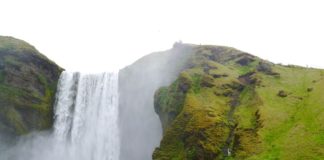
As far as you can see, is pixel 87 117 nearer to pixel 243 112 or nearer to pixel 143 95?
pixel 143 95

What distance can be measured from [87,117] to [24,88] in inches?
Answer: 427

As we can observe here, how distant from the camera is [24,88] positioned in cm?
5922

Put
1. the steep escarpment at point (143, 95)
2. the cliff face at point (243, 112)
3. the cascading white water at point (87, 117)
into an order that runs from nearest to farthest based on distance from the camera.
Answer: the cliff face at point (243, 112) < the steep escarpment at point (143, 95) < the cascading white water at point (87, 117)

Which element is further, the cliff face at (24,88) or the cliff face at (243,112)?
the cliff face at (24,88)

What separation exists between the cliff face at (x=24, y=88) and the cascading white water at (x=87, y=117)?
7.18 feet

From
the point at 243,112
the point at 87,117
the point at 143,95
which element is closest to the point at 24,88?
the point at 87,117

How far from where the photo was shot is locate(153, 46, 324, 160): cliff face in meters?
37.2

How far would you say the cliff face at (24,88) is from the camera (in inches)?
2223

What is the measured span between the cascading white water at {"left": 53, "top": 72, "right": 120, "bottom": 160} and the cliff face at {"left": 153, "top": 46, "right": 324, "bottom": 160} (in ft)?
41.7

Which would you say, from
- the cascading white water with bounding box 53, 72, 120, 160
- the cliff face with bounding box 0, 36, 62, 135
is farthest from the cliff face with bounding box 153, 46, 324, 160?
the cliff face with bounding box 0, 36, 62, 135

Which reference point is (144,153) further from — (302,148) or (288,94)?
(302,148)

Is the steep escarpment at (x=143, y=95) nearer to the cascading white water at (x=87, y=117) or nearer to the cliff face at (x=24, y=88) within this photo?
the cascading white water at (x=87, y=117)

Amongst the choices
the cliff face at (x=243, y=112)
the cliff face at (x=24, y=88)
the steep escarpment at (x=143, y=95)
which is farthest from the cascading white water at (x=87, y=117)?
the cliff face at (x=243, y=112)

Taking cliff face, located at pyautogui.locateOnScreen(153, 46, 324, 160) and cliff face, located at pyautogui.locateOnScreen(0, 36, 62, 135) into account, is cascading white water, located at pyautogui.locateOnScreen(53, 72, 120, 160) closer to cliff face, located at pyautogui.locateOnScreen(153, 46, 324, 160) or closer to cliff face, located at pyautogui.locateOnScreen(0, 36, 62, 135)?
cliff face, located at pyautogui.locateOnScreen(0, 36, 62, 135)
